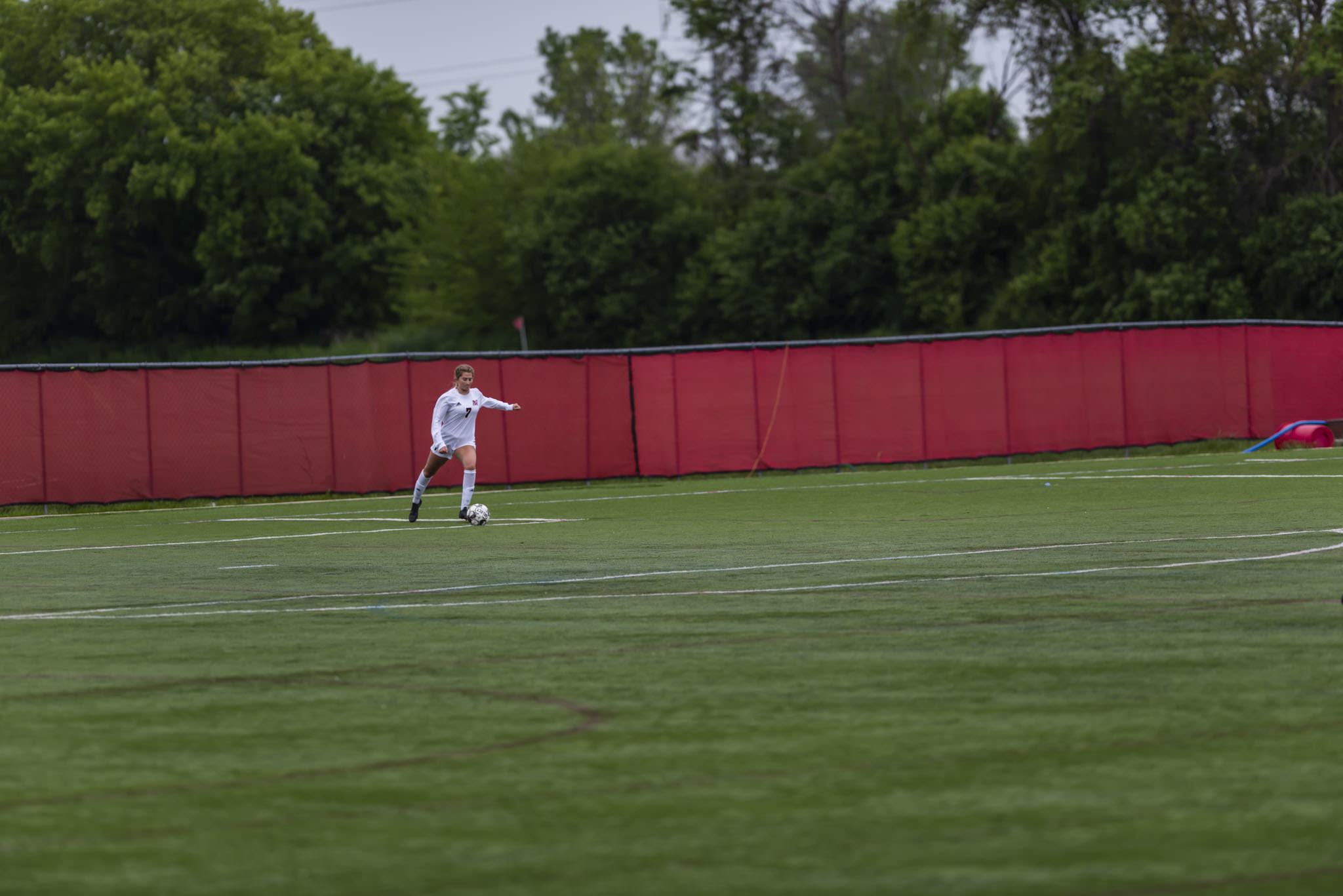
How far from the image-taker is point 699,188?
7600cm

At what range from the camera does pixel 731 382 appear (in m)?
33.5

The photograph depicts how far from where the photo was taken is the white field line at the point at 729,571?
11938mm

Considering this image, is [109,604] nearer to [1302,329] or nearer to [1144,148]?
[1302,329]

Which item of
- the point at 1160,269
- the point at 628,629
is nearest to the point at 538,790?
the point at 628,629

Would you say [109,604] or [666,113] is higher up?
[666,113]

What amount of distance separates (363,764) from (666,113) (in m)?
97.0

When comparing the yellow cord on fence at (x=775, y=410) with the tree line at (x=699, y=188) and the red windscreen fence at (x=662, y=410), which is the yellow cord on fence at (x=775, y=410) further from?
the tree line at (x=699, y=188)

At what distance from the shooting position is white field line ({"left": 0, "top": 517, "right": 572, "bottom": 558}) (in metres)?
19.3

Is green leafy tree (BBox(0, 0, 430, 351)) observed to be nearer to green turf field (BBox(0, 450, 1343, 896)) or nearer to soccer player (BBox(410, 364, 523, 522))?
soccer player (BBox(410, 364, 523, 522))

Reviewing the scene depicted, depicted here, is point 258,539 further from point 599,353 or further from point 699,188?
point 699,188

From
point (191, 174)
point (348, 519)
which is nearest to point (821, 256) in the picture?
point (191, 174)

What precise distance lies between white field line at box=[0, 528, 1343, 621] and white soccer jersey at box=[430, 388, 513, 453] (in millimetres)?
9565

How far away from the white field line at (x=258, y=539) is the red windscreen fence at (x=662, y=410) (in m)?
8.91

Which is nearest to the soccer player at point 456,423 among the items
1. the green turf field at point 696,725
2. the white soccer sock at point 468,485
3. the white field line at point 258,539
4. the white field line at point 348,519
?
the white soccer sock at point 468,485
